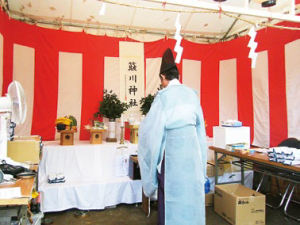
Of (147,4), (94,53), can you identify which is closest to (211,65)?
(147,4)

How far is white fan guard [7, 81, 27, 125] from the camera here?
5.60 feet

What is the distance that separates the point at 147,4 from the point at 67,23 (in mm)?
1285

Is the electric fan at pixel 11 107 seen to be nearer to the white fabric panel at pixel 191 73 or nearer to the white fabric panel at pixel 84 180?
the white fabric panel at pixel 84 180

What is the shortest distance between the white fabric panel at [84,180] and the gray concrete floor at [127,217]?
0.28 ft

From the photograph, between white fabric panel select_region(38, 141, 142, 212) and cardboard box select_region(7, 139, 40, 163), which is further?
white fabric panel select_region(38, 141, 142, 212)

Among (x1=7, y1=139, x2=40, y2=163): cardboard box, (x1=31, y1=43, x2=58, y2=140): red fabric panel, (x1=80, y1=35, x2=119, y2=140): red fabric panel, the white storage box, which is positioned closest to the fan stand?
(x1=7, y1=139, x2=40, y2=163): cardboard box

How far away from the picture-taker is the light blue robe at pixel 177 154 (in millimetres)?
1599

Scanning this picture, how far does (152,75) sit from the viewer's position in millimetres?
4199

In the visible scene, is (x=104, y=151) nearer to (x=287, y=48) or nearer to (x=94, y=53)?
(x=94, y=53)

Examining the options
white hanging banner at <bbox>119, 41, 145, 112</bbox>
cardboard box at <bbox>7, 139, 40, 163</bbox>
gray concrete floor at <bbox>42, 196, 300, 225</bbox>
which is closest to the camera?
cardboard box at <bbox>7, 139, 40, 163</bbox>

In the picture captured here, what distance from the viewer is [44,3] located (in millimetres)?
3469

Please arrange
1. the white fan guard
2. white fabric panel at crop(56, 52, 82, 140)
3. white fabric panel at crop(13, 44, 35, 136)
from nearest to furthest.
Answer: the white fan guard < white fabric panel at crop(13, 44, 35, 136) < white fabric panel at crop(56, 52, 82, 140)

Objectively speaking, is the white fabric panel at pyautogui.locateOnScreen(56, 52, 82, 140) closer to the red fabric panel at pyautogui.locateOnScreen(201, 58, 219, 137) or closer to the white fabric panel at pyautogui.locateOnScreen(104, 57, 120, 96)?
the white fabric panel at pyautogui.locateOnScreen(104, 57, 120, 96)

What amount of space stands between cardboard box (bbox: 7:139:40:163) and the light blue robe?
3.49 ft
